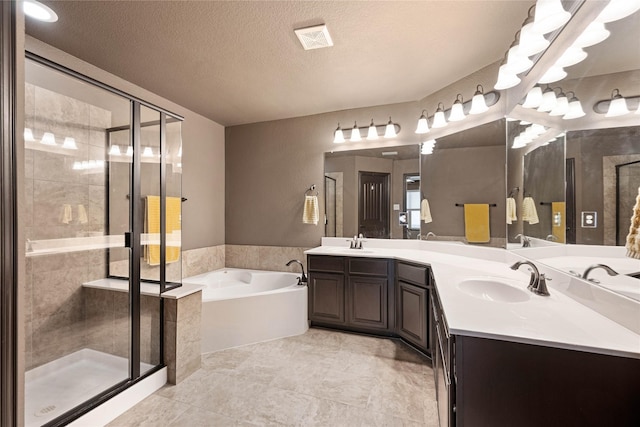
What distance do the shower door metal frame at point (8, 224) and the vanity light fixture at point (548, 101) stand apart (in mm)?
2260

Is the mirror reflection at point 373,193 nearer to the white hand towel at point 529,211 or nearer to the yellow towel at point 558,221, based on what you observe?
the white hand towel at point 529,211

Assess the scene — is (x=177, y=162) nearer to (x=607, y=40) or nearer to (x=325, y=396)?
(x=325, y=396)

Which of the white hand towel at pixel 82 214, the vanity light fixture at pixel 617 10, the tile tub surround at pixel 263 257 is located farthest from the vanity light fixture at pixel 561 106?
the white hand towel at pixel 82 214

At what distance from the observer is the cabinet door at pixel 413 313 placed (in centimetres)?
238

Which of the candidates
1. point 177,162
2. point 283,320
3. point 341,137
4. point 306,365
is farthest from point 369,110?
point 306,365

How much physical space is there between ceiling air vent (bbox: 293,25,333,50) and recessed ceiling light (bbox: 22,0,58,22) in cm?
154

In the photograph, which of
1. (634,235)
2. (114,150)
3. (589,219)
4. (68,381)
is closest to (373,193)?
(589,219)

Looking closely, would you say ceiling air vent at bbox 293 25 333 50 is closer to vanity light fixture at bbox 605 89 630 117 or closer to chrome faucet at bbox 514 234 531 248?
vanity light fixture at bbox 605 89 630 117

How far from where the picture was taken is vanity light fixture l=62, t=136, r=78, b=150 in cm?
225

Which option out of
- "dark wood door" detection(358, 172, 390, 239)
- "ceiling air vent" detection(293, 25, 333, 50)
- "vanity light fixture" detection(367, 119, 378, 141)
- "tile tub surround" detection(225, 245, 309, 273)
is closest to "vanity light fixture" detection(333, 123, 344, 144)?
"vanity light fixture" detection(367, 119, 378, 141)

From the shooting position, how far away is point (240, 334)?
8.78 feet

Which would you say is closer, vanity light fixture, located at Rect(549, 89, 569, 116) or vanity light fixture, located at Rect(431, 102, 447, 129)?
vanity light fixture, located at Rect(549, 89, 569, 116)

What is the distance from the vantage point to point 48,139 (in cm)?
217

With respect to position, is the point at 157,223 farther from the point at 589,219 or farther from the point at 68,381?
the point at 589,219
